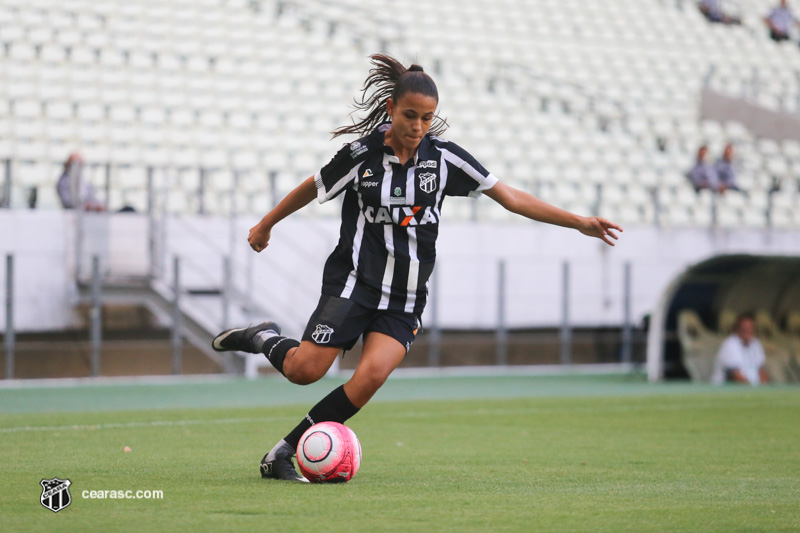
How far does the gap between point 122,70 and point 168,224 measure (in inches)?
127

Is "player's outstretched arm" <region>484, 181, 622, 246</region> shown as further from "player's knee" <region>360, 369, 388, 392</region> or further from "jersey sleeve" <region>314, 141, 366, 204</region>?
"player's knee" <region>360, 369, 388, 392</region>

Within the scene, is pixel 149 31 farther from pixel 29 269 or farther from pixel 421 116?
pixel 421 116

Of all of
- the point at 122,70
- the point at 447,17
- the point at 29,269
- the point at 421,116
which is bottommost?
the point at 29,269

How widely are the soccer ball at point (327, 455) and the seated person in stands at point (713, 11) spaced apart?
21351 millimetres

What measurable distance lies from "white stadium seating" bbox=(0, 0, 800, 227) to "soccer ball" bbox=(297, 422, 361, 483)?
992 cm

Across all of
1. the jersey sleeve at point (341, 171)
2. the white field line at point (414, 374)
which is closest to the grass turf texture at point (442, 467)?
the jersey sleeve at point (341, 171)

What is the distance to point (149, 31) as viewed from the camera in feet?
56.1

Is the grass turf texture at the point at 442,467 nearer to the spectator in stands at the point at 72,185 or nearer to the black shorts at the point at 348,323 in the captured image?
the black shorts at the point at 348,323

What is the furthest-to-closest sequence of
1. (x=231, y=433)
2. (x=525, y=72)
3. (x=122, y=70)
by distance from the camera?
(x=525, y=72), (x=122, y=70), (x=231, y=433)

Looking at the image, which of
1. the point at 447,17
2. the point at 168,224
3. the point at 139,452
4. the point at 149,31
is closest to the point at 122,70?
the point at 149,31

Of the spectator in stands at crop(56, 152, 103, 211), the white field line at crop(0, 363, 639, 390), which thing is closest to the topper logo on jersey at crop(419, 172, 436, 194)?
the white field line at crop(0, 363, 639, 390)

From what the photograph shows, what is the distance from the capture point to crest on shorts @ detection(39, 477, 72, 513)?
4.04m

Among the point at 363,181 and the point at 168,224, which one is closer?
the point at 363,181

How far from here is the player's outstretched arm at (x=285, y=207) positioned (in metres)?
5.13
